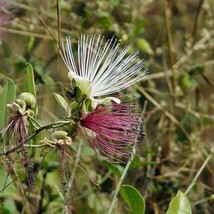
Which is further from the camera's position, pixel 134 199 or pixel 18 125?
pixel 134 199

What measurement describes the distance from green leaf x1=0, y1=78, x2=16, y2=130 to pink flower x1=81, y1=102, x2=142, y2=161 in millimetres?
204

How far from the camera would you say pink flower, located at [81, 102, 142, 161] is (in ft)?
5.74

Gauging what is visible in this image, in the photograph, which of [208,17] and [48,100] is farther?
[208,17]

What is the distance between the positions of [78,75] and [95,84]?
0.14ft

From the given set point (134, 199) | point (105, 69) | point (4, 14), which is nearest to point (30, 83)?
point (105, 69)

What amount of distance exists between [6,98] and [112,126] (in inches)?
10.4

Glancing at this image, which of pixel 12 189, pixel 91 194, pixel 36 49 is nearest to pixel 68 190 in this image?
pixel 12 189

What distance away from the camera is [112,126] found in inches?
69.7

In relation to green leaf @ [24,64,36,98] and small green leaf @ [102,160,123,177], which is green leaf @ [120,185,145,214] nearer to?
small green leaf @ [102,160,123,177]

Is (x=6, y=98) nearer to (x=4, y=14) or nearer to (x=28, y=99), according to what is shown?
(x=28, y=99)

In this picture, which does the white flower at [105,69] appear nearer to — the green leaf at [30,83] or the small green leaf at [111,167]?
the green leaf at [30,83]

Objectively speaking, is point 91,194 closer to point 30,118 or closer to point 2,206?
point 2,206

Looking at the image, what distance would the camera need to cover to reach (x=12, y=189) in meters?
1.94

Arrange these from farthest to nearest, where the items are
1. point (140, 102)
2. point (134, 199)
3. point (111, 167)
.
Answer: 1. point (140, 102)
2. point (111, 167)
3. point (134, 199)
